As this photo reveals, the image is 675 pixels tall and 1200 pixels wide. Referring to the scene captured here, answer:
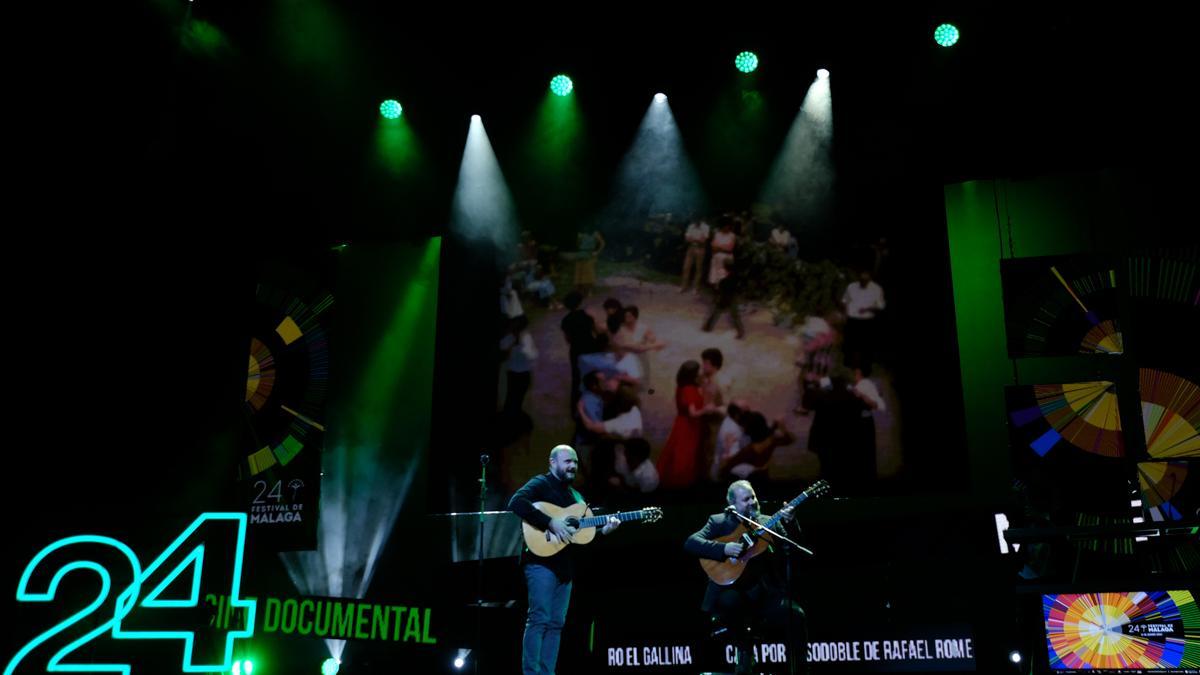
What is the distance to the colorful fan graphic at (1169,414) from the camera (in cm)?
707

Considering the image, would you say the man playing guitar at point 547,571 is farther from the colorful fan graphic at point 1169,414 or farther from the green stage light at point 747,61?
the colorful fan graphic at point 1169,414

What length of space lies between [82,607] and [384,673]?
10.5ft

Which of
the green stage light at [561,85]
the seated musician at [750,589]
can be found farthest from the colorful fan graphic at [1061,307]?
the green stage light at [561,85]

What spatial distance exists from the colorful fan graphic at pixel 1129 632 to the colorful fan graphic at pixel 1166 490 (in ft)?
2.42

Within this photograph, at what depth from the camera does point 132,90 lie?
4.88 metres

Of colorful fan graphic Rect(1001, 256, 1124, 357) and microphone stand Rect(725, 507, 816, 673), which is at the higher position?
colorful fan graphic Rect(1001, 256, 1124, 357)

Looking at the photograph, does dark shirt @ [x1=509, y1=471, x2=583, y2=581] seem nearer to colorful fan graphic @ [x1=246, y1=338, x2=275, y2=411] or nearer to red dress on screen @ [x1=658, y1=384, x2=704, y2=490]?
red dress on screen @ [x1=658, y1=384, x2=704, y2=490]

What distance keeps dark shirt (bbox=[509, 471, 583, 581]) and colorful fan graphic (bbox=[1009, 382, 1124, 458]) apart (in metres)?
3.73

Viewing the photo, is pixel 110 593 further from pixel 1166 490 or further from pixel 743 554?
pixel 1166 490

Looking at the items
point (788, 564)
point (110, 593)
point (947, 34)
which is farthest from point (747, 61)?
point (110, 593)

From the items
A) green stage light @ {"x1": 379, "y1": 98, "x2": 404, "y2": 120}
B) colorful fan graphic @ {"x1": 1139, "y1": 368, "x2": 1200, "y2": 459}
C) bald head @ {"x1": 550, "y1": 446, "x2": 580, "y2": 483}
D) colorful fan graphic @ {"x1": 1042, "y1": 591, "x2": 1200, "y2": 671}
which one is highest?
green stage light @ {"x1": 379, "y1": 98, "x2": 404, "y2": 120}

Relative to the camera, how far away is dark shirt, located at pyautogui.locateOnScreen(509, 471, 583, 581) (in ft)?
19.5

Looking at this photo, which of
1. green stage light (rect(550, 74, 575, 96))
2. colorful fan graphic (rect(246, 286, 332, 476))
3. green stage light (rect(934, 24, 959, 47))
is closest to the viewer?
green stage light (rect(934, 24, 959, 47))

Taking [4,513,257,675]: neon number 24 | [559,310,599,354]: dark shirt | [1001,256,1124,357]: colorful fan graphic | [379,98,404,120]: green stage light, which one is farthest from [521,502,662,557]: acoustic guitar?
[379,98,404,120]: green stage light
